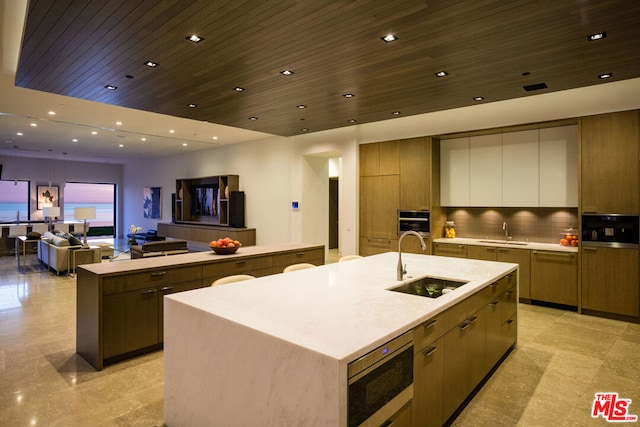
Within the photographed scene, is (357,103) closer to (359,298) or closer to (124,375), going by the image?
(359,298)

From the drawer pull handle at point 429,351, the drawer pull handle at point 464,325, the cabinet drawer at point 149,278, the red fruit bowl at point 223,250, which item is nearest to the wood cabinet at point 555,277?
the drawer pull handle at point 464,325

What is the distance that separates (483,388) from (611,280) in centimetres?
290

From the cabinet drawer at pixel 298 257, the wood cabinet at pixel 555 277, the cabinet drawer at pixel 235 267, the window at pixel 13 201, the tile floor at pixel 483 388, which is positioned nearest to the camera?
the tile floor at pixel 483 388

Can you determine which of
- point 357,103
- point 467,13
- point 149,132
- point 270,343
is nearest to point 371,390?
point 270,343

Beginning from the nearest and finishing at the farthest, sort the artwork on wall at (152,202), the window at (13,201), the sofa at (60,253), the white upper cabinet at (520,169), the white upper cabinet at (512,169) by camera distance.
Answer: the white upper cabinet at (512,169) < the white upper cabinet at (520,169) < the sofa at (60,253) < the window at (13,201) < the artwork on wall at (152,202)

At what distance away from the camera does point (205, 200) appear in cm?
1091

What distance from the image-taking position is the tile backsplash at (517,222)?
5.35 metres

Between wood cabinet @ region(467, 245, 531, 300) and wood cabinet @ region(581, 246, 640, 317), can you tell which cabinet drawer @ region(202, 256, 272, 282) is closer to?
wood cabinet @ region(467, 245, 531, 300)

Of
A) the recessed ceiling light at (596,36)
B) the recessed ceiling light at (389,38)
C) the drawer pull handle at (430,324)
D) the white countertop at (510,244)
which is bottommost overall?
the drawer pull handle at (430,324)

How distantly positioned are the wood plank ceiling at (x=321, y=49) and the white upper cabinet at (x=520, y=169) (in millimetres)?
1311

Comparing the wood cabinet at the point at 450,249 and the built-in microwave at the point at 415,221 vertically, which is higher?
the built-in microwave at the point at 415,221

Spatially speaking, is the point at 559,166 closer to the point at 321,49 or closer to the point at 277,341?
the point at 321,49

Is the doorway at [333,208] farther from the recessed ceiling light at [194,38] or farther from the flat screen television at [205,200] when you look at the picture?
the recessed ceiling light at [194,38]

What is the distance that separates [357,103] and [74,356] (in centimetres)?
420
